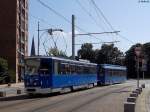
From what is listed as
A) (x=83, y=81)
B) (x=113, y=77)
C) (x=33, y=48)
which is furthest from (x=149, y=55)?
(x=83, y=81)

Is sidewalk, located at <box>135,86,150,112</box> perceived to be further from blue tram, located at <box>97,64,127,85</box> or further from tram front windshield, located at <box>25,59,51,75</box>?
blue tram, located at <box>97,64,127,85</box>

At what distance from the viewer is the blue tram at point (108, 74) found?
5922 cm

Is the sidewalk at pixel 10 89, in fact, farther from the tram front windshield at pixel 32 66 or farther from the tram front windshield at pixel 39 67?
the tram front windshield at pixel 39 67

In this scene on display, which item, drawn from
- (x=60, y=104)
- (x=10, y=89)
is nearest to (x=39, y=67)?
(x=60, y=104)

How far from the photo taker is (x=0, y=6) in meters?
89.1

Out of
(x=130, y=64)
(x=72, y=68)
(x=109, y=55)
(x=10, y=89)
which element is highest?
(x=109, y=55)

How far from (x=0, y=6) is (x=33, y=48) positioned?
15.6 meters

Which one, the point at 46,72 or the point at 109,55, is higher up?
the point at 109,55

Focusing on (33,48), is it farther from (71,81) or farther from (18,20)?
(71,81)

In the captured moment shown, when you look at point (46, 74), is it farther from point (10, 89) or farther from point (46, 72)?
point (10, 89)

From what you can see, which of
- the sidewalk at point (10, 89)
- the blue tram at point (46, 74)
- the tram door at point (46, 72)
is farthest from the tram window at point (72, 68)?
the tram door at point (46, 72)

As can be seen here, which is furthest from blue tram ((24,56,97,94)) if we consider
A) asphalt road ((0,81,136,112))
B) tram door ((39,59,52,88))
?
asphalt road ((0,81,136,112))

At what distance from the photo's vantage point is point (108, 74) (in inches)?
2427

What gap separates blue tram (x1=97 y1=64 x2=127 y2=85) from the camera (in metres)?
59.2
